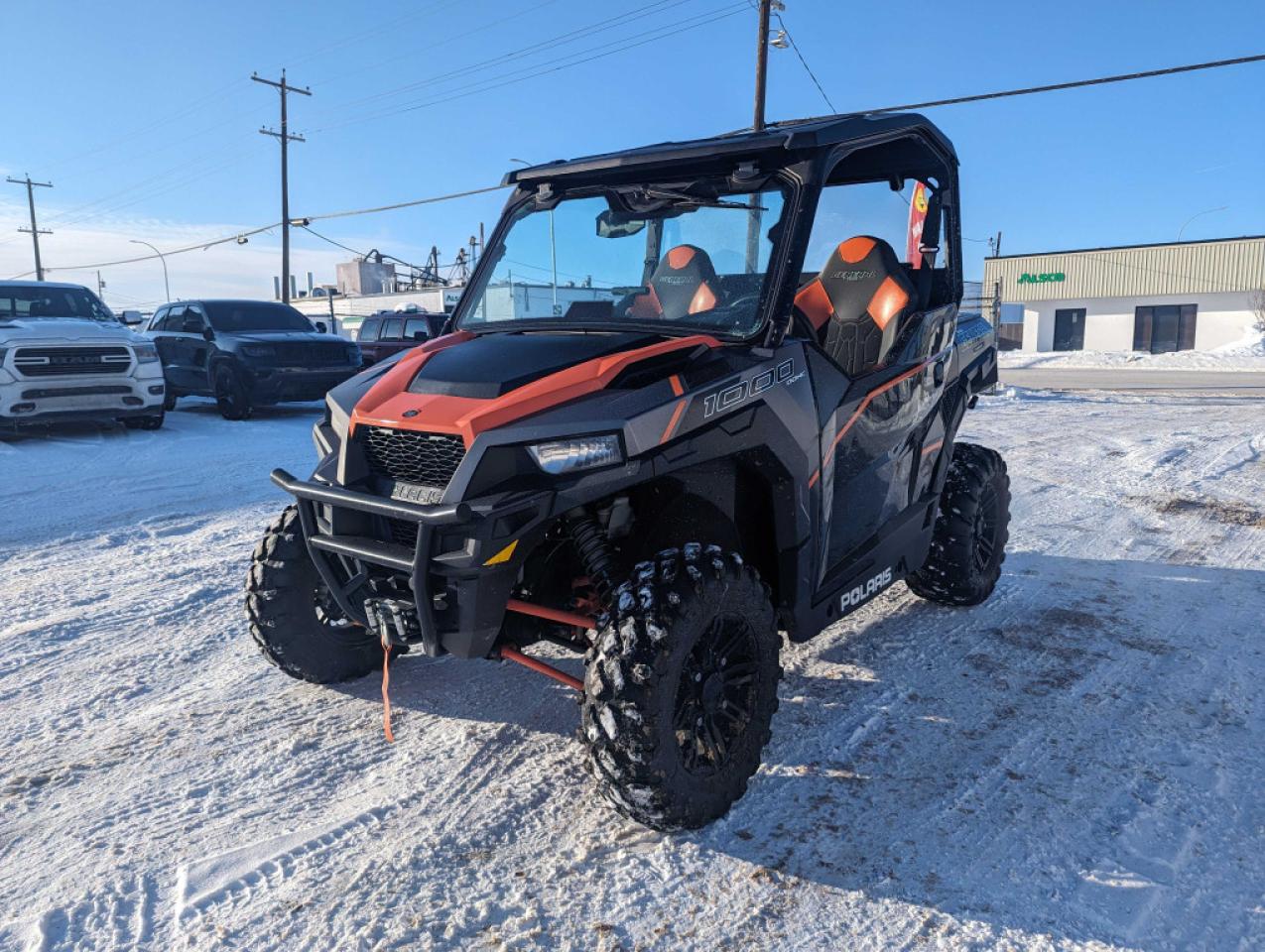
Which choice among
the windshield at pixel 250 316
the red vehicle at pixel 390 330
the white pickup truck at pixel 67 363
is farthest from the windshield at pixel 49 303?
the red vehicle at pixel 390 330

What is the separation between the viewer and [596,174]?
3.67m

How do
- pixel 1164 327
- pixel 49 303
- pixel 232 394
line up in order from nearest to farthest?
1. pixel 49 303
2. pixel 232 394
3. pixel 1164 327

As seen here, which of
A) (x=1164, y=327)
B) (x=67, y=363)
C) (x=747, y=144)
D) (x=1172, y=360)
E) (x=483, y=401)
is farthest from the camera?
(x=1164, y=327)

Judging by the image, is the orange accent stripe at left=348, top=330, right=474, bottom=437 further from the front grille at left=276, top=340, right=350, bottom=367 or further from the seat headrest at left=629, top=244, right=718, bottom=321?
the front grille at left=276, top=340, right=350, bottom=367

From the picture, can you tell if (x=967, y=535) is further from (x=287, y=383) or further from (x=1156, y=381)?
(x=1156, y=381)

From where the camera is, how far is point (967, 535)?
187 inches

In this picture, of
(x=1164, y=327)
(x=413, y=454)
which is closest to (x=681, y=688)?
(x=413, y=454)

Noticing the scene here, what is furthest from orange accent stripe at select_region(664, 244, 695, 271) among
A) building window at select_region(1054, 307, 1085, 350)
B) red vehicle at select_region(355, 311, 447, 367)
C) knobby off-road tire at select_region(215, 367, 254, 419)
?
building window at select_region(1054, 307, 1085, 350)

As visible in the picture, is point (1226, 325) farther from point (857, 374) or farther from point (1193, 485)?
point (857, 374)

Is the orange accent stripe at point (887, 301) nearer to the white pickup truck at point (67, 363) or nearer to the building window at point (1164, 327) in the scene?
the white pickup truck at point (67, 363)

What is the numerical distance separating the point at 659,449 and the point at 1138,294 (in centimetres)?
4706

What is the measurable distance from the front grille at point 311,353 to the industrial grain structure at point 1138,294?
3390 centimetres

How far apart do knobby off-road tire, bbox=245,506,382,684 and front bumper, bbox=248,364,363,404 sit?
28.8 feet

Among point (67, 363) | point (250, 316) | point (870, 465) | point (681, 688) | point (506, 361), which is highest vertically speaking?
point (250, 316)
